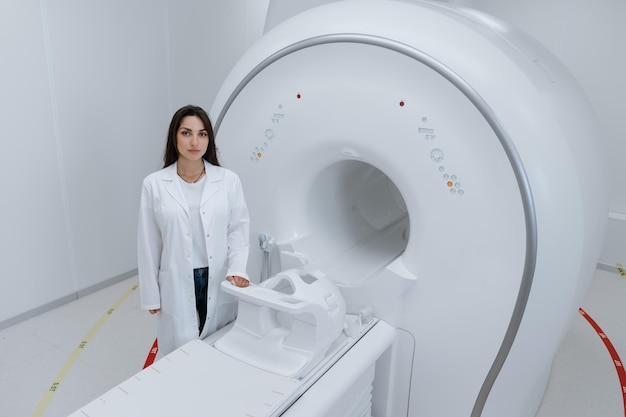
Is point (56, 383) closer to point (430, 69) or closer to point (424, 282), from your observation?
point (424, 282)

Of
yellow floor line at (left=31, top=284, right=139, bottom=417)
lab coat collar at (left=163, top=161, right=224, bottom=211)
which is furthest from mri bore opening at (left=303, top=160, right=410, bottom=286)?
yellow floor line at (left=31, top=284, right=139, bottom=417)

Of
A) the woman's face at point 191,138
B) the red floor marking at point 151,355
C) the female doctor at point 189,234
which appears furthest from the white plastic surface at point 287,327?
the red floor marking at point 151,355

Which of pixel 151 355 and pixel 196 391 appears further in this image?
pixel 151 355

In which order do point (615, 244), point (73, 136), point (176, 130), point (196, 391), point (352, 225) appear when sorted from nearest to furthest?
point (196, 391), point (176, 130), point (352, 225), point (73, 136), point (615, 244)

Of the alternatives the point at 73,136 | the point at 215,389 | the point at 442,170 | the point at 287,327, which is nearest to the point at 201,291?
the point at 287,327

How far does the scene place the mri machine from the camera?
122 cm

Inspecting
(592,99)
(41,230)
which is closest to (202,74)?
(41,230)

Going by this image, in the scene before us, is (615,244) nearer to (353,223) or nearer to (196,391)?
(353,223)

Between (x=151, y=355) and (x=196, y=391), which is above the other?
(x=196, y=391)

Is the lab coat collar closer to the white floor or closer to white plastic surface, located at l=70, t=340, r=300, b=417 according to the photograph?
white plastic surface, located at l=70, t=340, r=300, b=417

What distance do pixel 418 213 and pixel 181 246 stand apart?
0.69 m

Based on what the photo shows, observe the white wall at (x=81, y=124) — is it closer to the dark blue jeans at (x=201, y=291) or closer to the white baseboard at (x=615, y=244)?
the dark blue jeans at (x=201, y=291)

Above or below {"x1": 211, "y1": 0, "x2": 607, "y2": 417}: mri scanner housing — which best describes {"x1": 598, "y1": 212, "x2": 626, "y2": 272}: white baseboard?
below

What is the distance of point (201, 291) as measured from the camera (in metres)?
1.57
